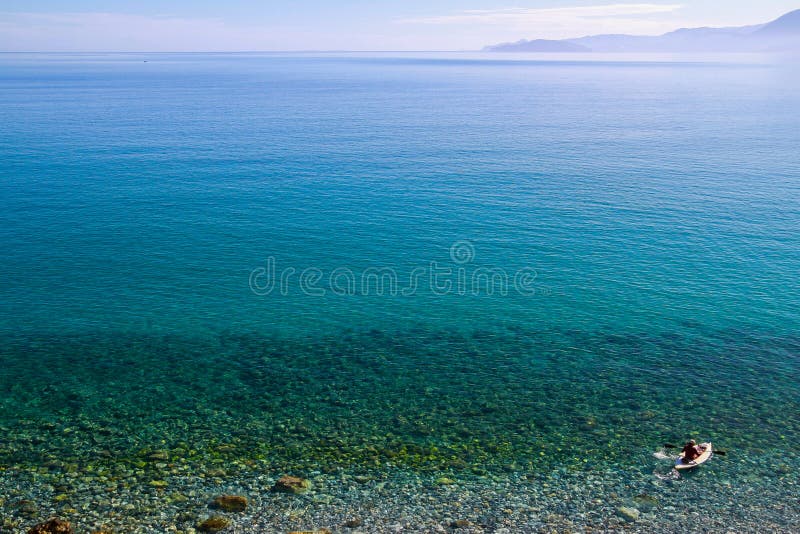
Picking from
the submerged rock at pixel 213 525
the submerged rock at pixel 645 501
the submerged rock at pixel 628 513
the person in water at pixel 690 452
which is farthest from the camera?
the person in water at pixel 690 452

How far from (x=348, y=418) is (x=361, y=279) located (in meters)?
27.6

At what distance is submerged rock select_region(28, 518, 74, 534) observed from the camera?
103ft

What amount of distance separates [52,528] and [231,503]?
A: 28.6ft

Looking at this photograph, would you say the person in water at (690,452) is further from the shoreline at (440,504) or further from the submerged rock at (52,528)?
the submerged rock at (52,528)

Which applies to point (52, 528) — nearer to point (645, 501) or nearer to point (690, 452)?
point (645, 501)

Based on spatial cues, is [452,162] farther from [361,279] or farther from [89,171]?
[89,171]

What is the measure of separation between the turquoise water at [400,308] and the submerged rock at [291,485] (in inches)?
93.9

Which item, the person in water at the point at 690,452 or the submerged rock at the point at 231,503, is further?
the person in water at the point at 690,452

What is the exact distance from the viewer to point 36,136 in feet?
477

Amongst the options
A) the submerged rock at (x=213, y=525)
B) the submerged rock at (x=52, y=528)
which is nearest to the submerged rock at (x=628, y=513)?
the submerged rock at (x=213, y=525)

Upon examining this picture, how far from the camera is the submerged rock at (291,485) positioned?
36812mm

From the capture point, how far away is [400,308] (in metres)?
64.6

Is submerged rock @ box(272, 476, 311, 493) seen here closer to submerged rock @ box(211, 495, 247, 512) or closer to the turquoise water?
submerged rock @ box(211, 495, 247, 512)

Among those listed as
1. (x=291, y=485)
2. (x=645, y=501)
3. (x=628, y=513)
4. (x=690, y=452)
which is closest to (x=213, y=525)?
(x=291, y=485)
